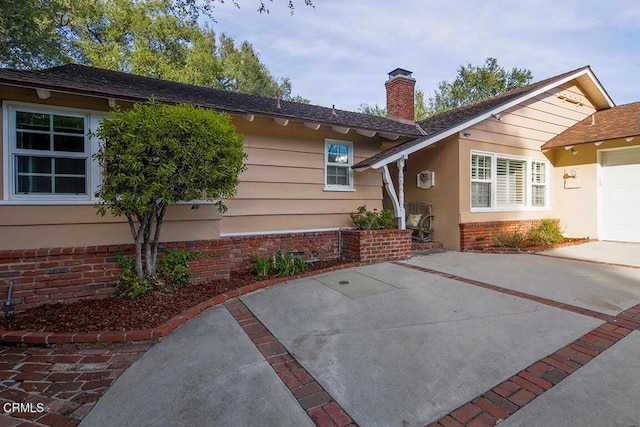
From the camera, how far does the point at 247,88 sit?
853 inches

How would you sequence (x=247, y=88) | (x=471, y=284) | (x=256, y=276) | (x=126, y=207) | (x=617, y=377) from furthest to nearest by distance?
(x=247, y=88) → (x=256, y=276) → (x=471, y=284) → (x=126, y=207) → (x=617, y=377)

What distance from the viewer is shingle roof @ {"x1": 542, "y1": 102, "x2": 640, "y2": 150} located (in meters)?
8.07

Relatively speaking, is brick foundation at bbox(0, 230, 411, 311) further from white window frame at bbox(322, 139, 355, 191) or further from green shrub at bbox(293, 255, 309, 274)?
white window frame at bbox(322, 139, 355, 191)

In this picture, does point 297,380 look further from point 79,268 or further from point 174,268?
point 79,268

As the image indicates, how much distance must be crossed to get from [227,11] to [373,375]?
6.52m

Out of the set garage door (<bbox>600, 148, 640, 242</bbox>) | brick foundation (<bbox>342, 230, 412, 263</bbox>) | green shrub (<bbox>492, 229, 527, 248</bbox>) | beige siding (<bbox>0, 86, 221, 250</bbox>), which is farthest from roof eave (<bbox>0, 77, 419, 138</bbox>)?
garage door (<bbox>600, 148, 640, 242</bbox>)

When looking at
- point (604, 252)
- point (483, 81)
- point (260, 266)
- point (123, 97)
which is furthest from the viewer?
point (483, 81)

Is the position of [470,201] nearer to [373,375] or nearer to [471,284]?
[471,284]

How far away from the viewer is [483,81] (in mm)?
24031

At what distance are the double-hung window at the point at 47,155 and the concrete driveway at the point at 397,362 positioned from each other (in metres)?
2.94

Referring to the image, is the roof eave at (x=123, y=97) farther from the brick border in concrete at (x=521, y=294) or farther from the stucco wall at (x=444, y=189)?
the brick border in concrete at (x=521, y=294)

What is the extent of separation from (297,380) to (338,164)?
217 inches

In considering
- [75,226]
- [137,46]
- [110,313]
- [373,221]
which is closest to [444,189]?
[373,221]

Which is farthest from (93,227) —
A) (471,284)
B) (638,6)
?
(638,6)
